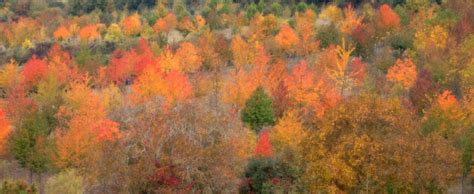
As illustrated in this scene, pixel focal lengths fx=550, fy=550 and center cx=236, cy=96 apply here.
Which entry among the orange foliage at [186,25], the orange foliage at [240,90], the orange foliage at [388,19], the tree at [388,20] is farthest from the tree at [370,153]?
the orange foliage at [186,25]

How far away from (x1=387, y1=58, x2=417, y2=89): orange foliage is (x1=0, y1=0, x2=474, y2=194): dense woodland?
6.6 inches

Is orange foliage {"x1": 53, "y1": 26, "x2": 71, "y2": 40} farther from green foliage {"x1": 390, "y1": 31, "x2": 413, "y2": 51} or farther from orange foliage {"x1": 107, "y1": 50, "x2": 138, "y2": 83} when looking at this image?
green foliage {"x1": 390, "y1": 31, "x2": 413, "y2": 51}

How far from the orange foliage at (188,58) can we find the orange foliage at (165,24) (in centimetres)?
2613

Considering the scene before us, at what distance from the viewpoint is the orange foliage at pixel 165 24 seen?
99581mm

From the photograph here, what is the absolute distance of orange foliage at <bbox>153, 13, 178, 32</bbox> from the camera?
99.6 m

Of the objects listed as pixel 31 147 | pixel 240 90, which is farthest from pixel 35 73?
pixel 240 90

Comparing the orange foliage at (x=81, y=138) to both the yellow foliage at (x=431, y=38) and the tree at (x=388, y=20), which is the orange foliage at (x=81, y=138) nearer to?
the yellow foliage at (x=431, y=38)

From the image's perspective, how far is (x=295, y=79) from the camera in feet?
200

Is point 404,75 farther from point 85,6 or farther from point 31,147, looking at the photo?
point 85,6

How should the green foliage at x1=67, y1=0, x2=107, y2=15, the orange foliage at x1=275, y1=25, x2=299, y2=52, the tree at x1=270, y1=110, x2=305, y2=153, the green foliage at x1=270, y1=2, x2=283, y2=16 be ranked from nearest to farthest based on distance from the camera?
the tree at x1=270, y1=110, x2=305, y2=153, the orange foliage at x1=275, y1=25, x2=299, y2=52, the green foliage at x1=270, y1=2, x2=283, y2=16, the green foliage at x1=67, y1=0, x2=107, y2=15

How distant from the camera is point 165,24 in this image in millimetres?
100000

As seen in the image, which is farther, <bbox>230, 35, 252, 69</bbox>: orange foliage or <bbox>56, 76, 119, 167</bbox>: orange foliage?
<bbox>230, 35, 252, 69</bbox>: orange foliage

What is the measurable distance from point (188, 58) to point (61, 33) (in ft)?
130

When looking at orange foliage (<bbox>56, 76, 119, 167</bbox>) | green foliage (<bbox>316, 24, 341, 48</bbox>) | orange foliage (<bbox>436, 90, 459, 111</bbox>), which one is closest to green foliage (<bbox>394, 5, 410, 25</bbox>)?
green foliage (<bbox>316, 24, 341, 48</bbox>)
